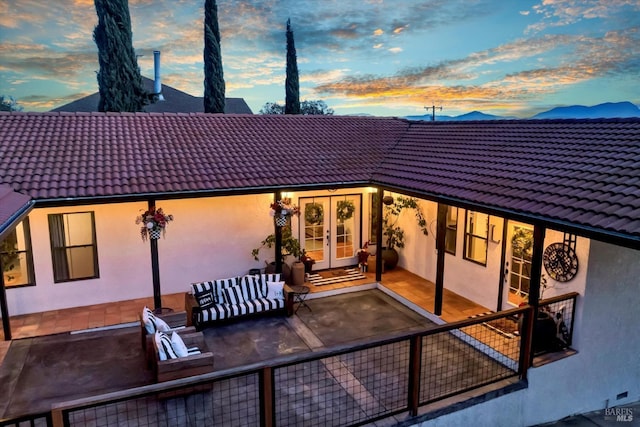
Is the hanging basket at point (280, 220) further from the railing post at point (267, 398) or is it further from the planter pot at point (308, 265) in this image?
the railing post at point (267, 398)

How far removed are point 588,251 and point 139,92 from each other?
17.9 m

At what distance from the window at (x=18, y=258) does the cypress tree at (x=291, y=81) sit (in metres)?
17.3

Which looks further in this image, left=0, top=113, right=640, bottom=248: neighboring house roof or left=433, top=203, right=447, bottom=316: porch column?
left=433, top=203, right=447, bottom=316: porch column

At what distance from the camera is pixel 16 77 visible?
→ 28906 millimetres

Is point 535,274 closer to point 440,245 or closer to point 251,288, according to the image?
point 440,245

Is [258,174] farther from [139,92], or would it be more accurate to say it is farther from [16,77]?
[16,77]

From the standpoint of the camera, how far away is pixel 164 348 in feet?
20.7

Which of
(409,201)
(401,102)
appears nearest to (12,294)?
(409,201)

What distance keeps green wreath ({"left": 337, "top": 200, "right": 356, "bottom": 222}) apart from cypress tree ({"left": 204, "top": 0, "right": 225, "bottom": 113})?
11882 mm

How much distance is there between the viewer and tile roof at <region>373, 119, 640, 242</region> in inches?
222

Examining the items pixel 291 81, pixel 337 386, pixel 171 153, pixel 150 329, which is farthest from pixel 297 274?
pixel 291 81

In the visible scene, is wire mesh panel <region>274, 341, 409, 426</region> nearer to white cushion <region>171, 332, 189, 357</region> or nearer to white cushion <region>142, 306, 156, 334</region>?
white cushion <region>171, 332, 189, 357</region>

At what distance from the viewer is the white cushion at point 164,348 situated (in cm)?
625

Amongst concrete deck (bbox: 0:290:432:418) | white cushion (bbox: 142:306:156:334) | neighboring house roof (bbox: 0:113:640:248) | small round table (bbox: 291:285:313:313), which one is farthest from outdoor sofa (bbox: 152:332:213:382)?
small round table (bbox: 291:285:313:313)
